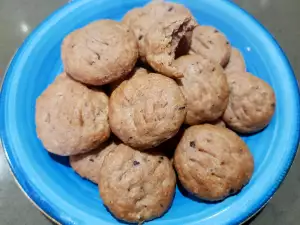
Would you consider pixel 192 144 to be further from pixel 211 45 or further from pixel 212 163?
pixel 211 45

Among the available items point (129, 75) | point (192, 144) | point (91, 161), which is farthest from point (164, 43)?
point (91, 161)

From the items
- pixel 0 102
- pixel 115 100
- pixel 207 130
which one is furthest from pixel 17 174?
pixel 207 130

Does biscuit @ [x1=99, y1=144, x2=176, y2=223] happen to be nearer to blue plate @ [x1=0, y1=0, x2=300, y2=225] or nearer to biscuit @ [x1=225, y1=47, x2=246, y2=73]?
blue plate @ [x1=0, y1=0, x2=300, y2=225]

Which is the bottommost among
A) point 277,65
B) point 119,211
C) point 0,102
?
point 119,211

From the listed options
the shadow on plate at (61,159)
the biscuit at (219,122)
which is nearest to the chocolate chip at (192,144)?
the biscuit at (219,122)

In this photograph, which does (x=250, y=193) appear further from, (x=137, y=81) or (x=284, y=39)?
(x=284, y=39)
